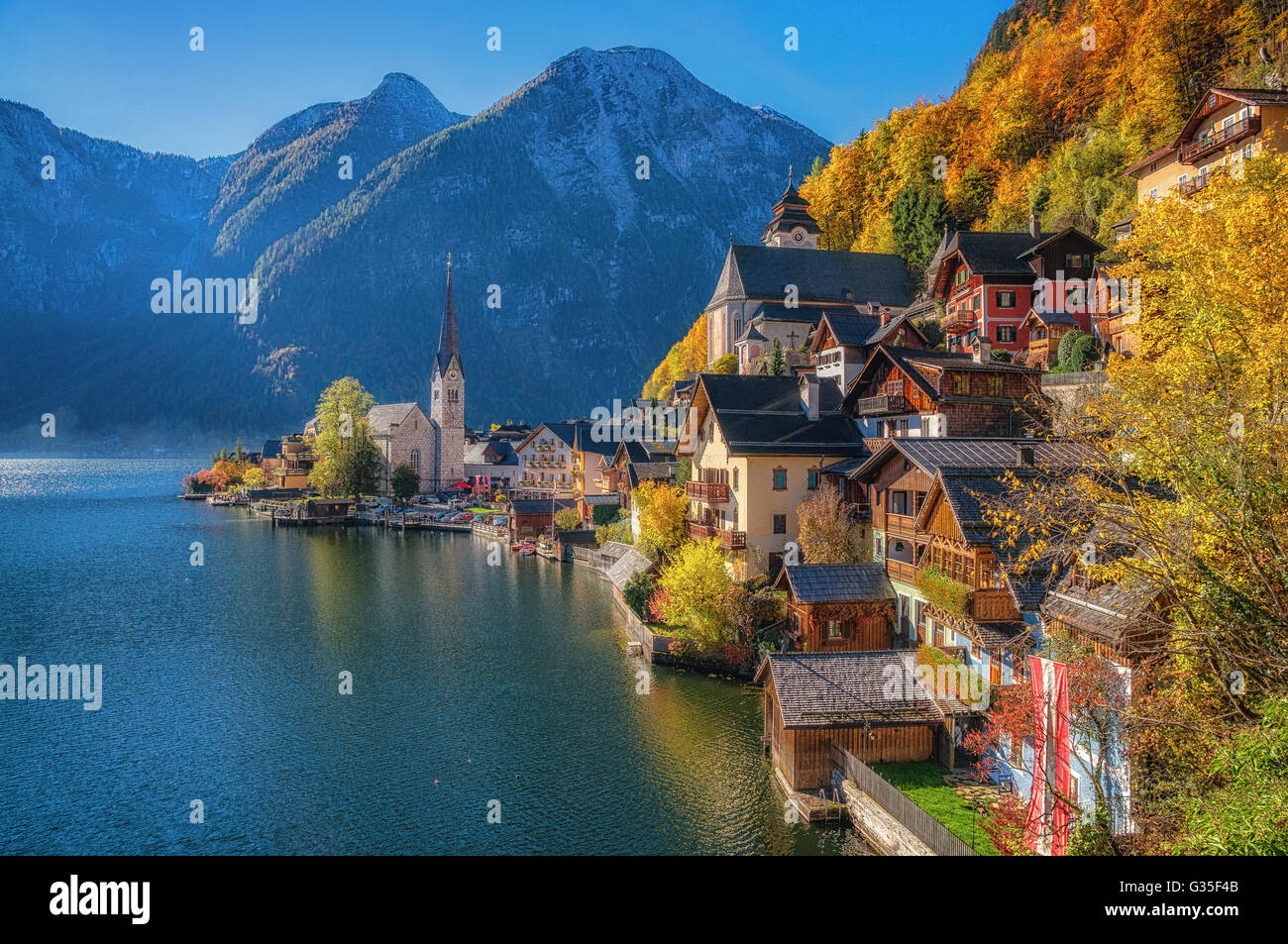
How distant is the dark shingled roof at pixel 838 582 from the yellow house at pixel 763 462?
4.43 meters

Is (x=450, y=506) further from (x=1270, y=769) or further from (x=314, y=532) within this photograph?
(x=1270, y=769)

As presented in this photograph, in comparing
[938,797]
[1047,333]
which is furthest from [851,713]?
[1047,333]

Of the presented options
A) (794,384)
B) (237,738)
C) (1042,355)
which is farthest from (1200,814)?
(1042,355)

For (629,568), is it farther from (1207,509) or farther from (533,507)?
(1207,509)

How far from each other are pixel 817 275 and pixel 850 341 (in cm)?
3083

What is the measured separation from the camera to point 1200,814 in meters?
11.1

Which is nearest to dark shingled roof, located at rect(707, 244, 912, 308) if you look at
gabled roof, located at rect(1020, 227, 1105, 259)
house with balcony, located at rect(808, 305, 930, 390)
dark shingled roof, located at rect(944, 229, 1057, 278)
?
dark shingled roof, located at rect(944, 229, 1057, 278)

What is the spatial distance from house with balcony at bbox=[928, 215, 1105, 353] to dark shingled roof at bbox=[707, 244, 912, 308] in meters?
20.4

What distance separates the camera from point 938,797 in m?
19.6

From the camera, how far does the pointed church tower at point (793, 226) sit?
87688 millimetres

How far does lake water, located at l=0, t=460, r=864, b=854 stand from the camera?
20.8 m

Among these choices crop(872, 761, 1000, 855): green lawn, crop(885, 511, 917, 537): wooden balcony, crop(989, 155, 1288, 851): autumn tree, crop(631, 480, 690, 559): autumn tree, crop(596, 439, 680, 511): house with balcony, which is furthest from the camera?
crop(596, 439, 680, 511): house with balcony

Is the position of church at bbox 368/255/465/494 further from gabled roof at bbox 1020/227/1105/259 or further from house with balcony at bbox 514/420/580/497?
gabled roof at bbox 1020/227/1105/259
